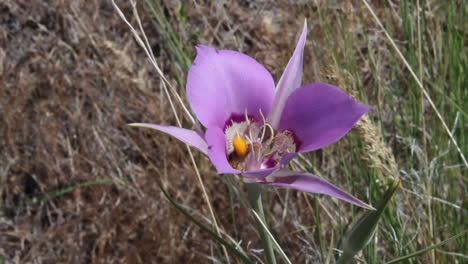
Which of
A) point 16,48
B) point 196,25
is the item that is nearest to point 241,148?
point 196,25

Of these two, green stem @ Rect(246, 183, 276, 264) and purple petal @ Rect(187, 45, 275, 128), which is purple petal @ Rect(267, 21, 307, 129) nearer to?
purple petal @ Rect(187, 45, 275, 128)

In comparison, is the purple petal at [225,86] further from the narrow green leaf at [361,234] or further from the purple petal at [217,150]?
the narrow green leaf at [361,234]

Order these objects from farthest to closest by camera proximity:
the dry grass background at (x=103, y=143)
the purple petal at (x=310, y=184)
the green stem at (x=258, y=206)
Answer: the dry grass background at (x=103, y=143)
the green stem at (x=258, y=206)
the purple petal at (x=310, y=184)

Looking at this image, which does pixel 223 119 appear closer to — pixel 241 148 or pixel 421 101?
pixel 241 148

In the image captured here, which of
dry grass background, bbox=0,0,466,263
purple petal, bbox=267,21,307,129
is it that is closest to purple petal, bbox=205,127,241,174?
purple petal, bbox=267,21,307,129

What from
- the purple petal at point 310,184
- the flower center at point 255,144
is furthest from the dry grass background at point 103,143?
the purple petal at point 310,184

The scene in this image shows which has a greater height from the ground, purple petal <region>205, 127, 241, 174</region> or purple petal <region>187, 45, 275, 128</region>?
purple petal <region>187, 45, 275, 128</region>

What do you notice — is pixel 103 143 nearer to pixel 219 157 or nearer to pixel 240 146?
pixel 240 146
